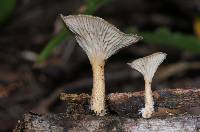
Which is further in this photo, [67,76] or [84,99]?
[67,76]

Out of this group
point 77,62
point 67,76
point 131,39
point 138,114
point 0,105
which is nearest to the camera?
point 131,39

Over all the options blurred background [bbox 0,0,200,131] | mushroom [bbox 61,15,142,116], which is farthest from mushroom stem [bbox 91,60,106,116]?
blurred background [bbox 0,0,200,131]

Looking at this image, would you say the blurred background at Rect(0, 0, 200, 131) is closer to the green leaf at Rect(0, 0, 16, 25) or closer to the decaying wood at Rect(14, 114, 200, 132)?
the green leaf at Rect(0, 0, 16, 25)

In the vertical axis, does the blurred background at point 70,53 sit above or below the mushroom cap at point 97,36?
above

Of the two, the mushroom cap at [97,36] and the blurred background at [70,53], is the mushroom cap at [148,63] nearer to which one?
the mushroom cap at [97,36]

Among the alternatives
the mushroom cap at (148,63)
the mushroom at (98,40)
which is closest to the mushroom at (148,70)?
the mushroom cap at (148,63)

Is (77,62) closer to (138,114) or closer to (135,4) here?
(135,4)

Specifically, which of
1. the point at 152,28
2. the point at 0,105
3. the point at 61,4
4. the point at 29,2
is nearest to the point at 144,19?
the point at 152,28
